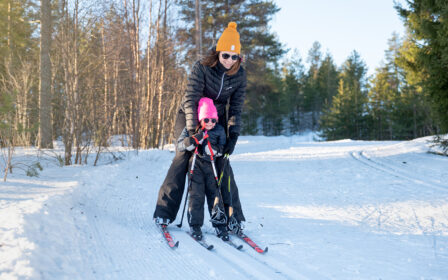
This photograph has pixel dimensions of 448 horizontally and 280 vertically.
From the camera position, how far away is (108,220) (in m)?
3.63

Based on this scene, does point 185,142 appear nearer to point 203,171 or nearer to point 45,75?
point 203,171

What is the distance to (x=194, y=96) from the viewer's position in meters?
3.67

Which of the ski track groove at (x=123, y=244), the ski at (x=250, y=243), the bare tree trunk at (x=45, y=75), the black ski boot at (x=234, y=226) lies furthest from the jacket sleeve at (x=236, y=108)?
the bare tree trunk at (x=45, y=75)

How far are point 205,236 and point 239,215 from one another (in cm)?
46

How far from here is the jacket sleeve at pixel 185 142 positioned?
3.57 meters

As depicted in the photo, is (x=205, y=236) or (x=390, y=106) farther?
(x=390, y=106)

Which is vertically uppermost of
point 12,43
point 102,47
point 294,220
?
point 12,43

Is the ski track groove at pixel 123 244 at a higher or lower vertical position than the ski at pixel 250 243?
higher

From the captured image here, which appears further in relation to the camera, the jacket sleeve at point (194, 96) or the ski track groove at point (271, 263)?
the jacket sleeve at point (194, 96)

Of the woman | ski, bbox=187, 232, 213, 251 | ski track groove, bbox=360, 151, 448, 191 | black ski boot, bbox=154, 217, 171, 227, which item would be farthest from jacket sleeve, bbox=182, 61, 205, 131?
ski track groove, bbox=360, 151, 448, 191

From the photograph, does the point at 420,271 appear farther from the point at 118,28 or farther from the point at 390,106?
the point at 390,106

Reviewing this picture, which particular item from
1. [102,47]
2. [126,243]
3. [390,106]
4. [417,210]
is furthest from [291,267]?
[390,106]

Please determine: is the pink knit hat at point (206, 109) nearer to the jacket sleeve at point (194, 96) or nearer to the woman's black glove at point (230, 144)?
the jacket sleeve at point (194, 96)

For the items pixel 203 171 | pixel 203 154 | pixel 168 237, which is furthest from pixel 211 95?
pixel 168 237
